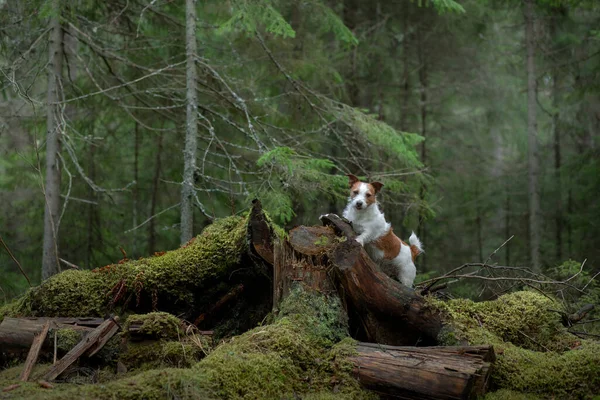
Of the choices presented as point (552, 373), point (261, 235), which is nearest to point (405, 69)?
point (261, 235)

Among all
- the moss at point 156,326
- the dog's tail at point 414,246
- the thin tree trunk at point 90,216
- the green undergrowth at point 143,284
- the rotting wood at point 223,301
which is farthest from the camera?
the thin tree trunk at point 90,216

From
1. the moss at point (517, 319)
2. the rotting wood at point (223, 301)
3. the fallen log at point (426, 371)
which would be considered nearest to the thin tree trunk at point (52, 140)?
the rotting wood at point (223, 301)

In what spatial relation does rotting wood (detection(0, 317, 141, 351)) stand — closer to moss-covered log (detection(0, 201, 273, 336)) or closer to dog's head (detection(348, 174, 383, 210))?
moss-covered log (detection(0, 201, 273, 336))

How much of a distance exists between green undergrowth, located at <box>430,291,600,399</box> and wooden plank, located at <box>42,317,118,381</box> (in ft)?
10.2

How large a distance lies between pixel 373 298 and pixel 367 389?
1005 millimetres

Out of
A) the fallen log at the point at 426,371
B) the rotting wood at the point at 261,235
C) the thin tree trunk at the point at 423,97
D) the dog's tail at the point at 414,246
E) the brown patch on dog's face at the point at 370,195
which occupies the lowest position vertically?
the fallen log at the point at 426,371

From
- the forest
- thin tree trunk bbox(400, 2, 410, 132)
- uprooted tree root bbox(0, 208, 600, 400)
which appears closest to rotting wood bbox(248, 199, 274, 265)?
the forest

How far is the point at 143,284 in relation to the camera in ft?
19.6

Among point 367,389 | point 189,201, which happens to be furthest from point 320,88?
point 367,389

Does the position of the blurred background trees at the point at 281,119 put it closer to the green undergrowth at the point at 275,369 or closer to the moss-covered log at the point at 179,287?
→ the moss-covered log at the point at 179,287

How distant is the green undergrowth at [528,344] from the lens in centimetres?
488

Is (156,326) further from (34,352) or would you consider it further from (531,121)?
(531,121)

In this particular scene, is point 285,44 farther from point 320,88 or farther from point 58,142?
point 58,142

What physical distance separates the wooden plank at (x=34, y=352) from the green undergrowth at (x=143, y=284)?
1.91 feet
